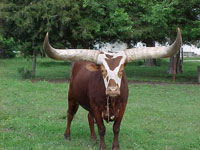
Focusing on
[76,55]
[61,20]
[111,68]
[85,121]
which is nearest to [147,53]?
[111,68]

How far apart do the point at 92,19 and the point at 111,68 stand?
12.8m

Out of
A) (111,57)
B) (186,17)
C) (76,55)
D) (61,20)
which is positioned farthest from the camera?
(186,17)

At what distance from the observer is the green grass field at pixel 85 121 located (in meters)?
7.09

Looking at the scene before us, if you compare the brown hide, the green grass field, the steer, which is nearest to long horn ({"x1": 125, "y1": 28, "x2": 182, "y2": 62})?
the steer

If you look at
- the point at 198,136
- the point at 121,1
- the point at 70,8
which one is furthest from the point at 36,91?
the point at 198,136

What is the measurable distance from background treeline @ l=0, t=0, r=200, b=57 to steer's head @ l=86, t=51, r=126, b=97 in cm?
1121

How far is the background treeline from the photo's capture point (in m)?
17.5

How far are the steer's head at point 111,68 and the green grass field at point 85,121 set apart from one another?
1.56 m

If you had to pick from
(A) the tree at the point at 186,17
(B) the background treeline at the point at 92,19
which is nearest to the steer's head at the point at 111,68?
(B) the background treeline at the point at 92,19

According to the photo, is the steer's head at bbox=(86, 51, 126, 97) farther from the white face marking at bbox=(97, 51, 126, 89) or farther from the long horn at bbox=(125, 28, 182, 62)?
the long horn at bbox=(125, 28, 182, 62)

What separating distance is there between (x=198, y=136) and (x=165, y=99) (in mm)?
5809

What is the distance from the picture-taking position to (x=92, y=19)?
18484mm

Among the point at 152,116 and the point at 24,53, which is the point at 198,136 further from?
the point at 24,53

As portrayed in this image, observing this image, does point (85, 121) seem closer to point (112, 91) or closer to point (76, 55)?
point (76, 55)
